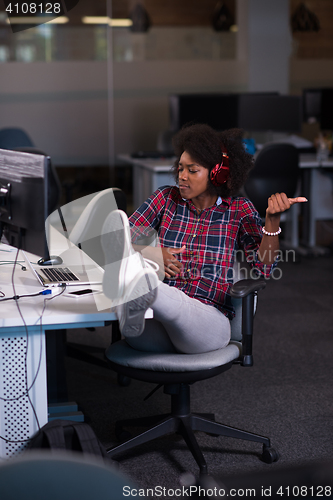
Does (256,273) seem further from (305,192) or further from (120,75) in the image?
(120,75)

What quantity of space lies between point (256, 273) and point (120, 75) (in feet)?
16.5

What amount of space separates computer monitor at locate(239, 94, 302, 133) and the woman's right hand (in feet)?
12.5

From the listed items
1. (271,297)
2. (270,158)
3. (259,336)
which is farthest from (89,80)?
(259,336)

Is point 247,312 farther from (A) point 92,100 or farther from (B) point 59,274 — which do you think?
(A) point 92,100

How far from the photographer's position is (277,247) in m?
1.96

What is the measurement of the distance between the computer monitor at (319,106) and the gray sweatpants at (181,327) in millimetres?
4483

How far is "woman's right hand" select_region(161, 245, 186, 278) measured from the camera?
2.02 meters

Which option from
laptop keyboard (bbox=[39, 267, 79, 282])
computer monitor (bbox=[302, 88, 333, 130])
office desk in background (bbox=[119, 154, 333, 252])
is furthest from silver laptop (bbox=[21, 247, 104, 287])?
computer monitor (bbox=[302, 88, 333, 130])

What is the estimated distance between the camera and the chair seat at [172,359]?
5.78ft

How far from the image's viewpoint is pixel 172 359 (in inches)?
70.1

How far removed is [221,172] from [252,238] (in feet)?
0.87

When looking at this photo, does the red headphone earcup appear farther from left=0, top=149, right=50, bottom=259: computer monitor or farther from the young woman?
left=0, top=149, right=50, bottom=259: computer monitor

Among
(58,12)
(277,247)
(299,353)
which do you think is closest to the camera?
(277,247)

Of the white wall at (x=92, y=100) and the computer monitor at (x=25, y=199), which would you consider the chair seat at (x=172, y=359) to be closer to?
the computer monitor at (x=25, y=199)
